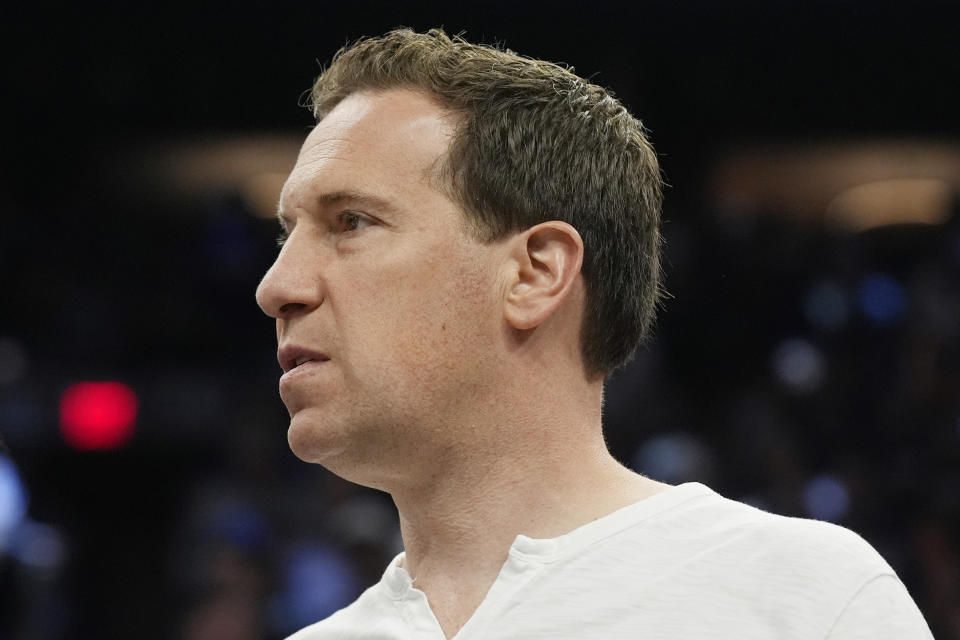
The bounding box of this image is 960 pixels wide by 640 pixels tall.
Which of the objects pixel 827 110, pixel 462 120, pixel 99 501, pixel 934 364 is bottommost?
pixel 99 501

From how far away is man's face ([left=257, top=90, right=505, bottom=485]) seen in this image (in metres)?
1.38

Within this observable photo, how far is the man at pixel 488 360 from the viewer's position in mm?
1289

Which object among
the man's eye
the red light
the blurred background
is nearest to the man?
the man's eye

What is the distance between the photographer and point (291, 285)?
1410 millimetres

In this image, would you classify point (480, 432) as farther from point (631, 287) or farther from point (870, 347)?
point (870, 347)

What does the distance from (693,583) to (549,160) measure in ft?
1.86

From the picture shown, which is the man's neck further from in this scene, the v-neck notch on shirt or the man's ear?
the man's ear

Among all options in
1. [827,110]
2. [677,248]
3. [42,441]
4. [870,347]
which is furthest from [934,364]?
[42,441]

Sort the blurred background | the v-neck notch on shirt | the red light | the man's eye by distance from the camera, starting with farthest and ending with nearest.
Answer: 1. the red light
2. the blurred background
3. the man's eye
4. the v-neck notch on shirt

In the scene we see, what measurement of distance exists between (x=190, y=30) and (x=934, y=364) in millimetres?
3299

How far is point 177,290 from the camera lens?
16.3ft

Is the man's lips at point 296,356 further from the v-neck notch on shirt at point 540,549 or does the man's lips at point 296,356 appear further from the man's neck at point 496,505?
the v-neck notch on shirt at point 540,549

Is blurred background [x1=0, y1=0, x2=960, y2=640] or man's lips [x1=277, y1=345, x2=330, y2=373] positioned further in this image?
blurred background [x1=0, y1=0, x2=960, y2=640]

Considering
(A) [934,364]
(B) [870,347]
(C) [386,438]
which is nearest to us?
(C) [386,438]
